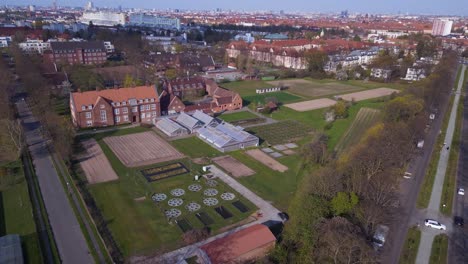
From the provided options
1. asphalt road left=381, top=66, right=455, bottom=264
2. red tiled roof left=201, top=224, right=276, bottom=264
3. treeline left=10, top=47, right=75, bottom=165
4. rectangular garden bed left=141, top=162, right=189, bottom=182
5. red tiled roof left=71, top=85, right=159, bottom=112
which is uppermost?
red tiled roof left=71, top=85, right=159, bottom=112

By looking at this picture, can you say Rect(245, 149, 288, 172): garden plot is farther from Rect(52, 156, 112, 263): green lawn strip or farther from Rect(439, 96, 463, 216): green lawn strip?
Rect(52, 156, 112, 263): green lawn strip

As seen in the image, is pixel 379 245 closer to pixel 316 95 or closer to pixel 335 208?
pixel 335 208

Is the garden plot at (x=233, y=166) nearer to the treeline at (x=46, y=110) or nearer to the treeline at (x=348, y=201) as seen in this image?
the treeline at (x=348, y=201)

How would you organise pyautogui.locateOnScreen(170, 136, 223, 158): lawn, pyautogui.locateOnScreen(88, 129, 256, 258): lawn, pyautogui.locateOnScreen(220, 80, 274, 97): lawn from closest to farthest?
pyautogui.locateOnScreen(88, 129, 256, 258): lawn
pyautogui.locateOnScreen(170, 136, 223, 158): lawn
pyautogui.locateOnScreen(220, 80, 274, 97): lawn

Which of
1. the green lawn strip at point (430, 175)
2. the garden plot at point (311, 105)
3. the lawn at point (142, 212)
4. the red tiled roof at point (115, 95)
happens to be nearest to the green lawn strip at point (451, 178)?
the green lawn strip at point (430, 175)

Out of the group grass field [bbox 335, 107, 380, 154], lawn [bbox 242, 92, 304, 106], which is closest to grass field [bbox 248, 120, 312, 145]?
grass field [bbox 335, 107, 380, 154]

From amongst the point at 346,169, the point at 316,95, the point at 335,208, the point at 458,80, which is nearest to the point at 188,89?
the point at 316,95

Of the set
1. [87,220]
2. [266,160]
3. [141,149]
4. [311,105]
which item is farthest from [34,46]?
[87,220]
